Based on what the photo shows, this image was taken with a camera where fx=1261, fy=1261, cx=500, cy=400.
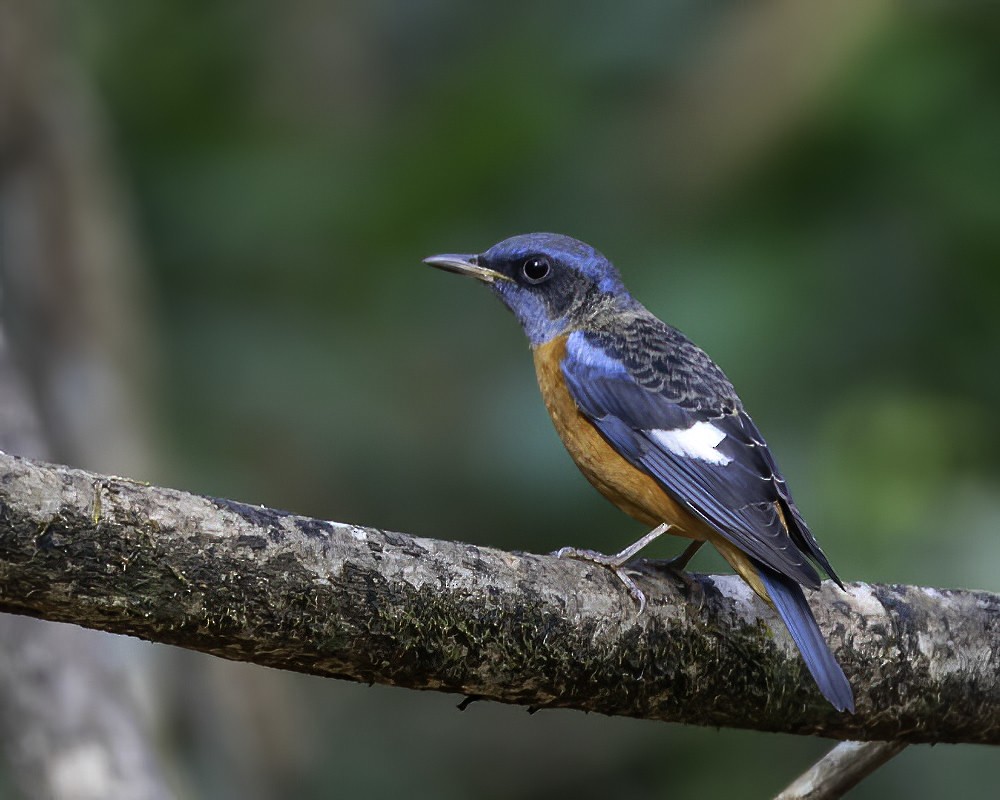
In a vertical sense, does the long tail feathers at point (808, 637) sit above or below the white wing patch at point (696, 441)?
below

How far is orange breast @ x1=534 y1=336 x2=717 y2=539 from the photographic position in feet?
12.3

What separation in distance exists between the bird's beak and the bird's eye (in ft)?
0.27

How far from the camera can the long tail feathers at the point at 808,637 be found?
3.05m

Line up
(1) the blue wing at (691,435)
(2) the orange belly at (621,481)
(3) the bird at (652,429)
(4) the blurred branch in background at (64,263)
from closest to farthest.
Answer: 1. (3) the bird at (652,429)
2. (1) the blue wing at (691,435)
3. (2) the orange belly at (621,481)
4. (4) the blurred branch in background at (64,263)

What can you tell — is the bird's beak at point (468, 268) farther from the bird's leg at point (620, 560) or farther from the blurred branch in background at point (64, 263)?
the blurred branch in background at point (64, 263)

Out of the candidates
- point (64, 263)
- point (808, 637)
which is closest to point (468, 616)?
point (808, 637)

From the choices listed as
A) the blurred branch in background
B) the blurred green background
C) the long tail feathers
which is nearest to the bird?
the long tail feathers

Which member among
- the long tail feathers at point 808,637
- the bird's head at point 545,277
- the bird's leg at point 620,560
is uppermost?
the bird's head at point 545,277

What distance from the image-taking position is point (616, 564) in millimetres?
3326

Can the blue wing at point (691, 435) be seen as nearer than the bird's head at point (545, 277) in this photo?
Yes

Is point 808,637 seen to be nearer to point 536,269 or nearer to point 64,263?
point 536,269

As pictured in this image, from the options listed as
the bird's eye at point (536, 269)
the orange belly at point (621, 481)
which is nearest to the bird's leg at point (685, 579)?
the orange belly at point (621, 481)

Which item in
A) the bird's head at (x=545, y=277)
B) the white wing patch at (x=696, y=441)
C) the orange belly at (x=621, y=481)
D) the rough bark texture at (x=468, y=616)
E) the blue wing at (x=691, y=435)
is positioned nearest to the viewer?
the rough bark texture at (x=468, y=616)

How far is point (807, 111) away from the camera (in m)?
6.53
